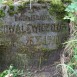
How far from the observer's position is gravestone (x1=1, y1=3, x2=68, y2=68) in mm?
4465

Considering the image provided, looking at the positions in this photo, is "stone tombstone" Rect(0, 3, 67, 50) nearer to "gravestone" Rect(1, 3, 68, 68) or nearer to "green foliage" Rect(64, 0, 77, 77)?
"gravestone" Rect(1, 3, 68, 68)

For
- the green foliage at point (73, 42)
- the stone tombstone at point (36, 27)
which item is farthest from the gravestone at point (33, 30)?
the green foliage at point (73, 42)

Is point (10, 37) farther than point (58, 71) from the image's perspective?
Yes

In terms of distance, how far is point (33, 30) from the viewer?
4.49 meters

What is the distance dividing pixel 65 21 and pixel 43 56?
737mm

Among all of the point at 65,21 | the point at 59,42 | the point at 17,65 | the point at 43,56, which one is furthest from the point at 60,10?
the point at 17,65

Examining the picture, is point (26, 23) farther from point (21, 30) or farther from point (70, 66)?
point (70, 66)

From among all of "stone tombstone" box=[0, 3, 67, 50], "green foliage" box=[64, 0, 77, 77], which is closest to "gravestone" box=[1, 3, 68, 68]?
"stone tombstone" box=[0, 3, 67, 50]

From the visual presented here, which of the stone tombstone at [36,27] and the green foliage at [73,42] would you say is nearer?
the green foliage at [73,42]

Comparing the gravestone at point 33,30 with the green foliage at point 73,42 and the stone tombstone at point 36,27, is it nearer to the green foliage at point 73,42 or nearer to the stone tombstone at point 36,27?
the stone tombstone at point 36,27

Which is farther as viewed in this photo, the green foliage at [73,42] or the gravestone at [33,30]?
the gravestone at [33,30]

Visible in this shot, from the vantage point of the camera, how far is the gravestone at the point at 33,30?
4.46m

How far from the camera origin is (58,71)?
3.97m

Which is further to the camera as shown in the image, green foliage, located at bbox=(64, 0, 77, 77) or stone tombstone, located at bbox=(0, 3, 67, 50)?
stone tombstone, located at bbox=(0, 3, 67, 50)
